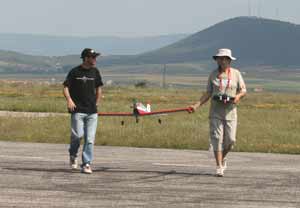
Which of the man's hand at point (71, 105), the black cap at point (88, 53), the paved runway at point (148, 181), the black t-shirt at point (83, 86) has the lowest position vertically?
the paved runway at point (148, 181)

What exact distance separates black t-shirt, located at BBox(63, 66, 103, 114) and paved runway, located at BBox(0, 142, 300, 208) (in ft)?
3.21

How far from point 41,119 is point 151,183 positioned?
570 inches

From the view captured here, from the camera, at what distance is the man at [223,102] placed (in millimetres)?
12055

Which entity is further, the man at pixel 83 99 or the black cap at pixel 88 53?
the man at pixel 83 99

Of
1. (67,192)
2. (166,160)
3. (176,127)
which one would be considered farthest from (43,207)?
(176,127)

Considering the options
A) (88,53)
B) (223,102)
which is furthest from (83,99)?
(223,102)

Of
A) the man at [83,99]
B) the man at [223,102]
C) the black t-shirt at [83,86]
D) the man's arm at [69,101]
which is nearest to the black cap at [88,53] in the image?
the man at [83,99]

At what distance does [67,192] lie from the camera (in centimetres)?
1043

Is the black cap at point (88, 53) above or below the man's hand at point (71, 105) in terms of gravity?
above

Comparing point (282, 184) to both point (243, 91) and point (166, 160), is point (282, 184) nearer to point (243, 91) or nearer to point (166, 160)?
point (243, 91)

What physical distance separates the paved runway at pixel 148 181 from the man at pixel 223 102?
509mm

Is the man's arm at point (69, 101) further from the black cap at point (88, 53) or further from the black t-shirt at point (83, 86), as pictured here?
the black cap at point (88, 53)

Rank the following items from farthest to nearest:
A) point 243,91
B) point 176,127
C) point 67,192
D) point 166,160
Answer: point 176,127 → point 166,160 → point 243,91 → point 67,192

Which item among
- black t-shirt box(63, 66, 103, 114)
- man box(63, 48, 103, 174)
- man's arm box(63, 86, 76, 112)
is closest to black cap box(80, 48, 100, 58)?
man box(63, 48, 103, 174)
